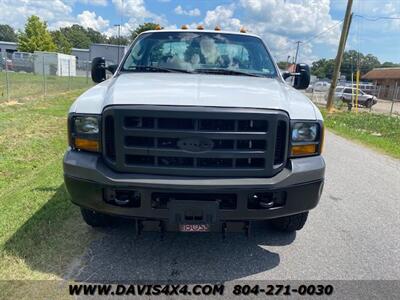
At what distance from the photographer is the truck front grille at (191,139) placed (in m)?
2.82

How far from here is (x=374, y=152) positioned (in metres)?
9.81

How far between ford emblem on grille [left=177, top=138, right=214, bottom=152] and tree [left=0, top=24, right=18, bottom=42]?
147985mm

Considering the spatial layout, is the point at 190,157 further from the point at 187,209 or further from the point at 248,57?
the point at 248,57

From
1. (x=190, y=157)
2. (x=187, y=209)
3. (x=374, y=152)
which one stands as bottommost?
(x=374, y=152)

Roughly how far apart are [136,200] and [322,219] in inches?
103

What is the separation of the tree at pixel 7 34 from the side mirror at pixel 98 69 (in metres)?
146

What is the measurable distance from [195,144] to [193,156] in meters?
0.09

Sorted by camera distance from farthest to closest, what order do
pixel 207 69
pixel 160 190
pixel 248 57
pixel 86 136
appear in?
pixel 248 57
pixel 207 69
pixel 86 136
pixel 160 190

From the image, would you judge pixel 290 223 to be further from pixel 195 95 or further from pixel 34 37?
pixel 34 37

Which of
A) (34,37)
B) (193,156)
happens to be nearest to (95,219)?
(193,156)

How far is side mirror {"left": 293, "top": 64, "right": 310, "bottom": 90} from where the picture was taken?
16.0 feet

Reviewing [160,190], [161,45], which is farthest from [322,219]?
[161,45]

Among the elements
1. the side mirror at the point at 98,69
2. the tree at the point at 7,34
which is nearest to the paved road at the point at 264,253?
the side mirror at the point at 98,69

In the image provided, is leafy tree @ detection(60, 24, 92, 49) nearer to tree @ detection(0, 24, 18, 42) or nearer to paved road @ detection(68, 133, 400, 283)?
tree @ detection(0, 24, 18, 42)
